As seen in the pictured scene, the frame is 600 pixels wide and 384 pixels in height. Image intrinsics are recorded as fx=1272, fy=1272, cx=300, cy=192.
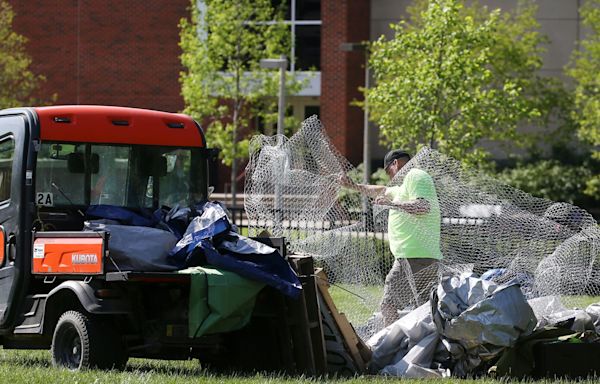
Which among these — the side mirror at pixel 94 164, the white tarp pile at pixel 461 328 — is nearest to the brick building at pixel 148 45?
the side mirror at pixel 94 164

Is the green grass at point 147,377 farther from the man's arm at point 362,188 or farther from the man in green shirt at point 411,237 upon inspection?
the man's arm at point 362,188

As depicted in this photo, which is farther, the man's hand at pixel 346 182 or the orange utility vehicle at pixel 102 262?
the man's hand at pixel 346 182

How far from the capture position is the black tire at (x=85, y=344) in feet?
30.5

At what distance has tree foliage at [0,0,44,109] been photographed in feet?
123

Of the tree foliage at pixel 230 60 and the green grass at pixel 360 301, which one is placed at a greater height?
the tree foliage at pixel 230 60

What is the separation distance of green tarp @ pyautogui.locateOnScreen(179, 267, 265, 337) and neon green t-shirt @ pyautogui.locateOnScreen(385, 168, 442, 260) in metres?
2.15

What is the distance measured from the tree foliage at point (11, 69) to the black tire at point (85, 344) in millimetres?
29040

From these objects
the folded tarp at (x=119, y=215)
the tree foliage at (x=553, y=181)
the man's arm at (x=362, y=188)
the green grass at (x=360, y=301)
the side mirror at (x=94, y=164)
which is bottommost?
the tree foliage at (x=553, y=181)

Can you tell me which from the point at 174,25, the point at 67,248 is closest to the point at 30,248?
the point at 67,248

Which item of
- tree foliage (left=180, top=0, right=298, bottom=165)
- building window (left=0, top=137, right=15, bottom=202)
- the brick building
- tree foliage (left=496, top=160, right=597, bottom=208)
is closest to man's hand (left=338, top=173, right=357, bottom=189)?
building window (left=0, top=137, right=15, bottom=202)

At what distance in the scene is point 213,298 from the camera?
899cm

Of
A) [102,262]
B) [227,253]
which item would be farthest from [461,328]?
[102,262]

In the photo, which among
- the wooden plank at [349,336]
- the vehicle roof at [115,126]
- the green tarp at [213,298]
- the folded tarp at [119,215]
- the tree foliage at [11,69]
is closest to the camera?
the green tarp at [213,298]

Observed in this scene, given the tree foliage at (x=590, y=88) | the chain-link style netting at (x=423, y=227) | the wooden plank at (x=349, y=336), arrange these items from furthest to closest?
the tree foliage at (x=590, y=88)
the chain-link style netting at (x=423, y=227)
the wooden plank at (x=349, y=336)
